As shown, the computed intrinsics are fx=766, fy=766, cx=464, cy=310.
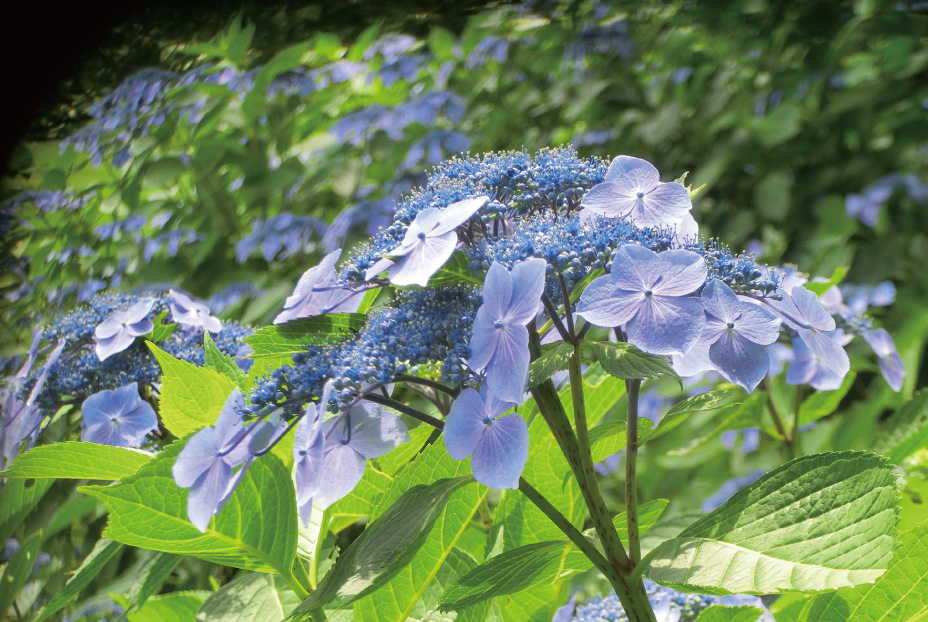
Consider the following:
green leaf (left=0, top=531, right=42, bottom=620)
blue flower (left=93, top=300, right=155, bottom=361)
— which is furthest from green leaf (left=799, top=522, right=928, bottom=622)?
green leaf (left=0, top=531, right=42, bottom=620)

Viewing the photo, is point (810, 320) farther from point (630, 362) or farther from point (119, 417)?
point (119, 417)

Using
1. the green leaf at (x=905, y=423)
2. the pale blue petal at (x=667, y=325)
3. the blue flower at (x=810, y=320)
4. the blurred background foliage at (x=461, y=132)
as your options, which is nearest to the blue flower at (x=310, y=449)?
the pale blue petal at (x=667, y=325)

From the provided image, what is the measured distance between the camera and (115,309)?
1057 mm

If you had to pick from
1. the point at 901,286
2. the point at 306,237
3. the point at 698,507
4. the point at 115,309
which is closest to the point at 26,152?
the point at 306,237

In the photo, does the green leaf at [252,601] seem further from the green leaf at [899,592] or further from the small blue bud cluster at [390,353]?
the green leaf at [899,592]

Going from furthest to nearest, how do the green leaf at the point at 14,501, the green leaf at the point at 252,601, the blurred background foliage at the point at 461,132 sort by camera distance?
1. the blurred background foliage at the point at 461,132
2. the green leaf at the point at 14,501
3. the green leaf at the point at 252,601

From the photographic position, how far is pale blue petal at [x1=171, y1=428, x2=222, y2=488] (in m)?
0.56

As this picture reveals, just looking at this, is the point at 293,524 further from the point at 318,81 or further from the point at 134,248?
the point at 318,81

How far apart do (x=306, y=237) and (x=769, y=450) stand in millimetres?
1497

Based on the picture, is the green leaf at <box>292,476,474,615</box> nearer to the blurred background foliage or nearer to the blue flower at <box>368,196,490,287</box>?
the blue flower at <box>368,196,490,287</box>

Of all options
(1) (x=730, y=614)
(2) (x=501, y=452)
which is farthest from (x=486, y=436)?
(1) (x=730, y=614)

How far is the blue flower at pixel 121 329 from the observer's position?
945mm

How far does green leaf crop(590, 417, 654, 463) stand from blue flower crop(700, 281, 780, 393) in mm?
140

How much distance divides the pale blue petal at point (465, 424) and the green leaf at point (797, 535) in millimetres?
169
